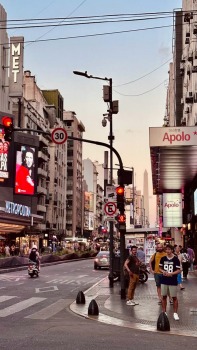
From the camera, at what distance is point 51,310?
53.6ft

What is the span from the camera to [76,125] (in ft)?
455

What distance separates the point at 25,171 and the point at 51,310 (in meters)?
56.2

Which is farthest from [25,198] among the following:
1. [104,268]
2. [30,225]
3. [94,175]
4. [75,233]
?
[94,175]

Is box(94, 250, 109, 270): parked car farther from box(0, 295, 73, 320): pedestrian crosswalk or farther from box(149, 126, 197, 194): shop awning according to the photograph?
box(0, 295, 73, 320): pedestrian crosswalk

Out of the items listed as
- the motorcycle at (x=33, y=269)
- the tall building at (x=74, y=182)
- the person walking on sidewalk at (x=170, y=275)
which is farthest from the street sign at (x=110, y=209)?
the tall building at (x=74, y=182)

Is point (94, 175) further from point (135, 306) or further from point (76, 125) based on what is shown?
point (135, 306)

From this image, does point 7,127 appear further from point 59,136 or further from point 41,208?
point 41,208

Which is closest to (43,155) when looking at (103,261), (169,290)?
(103,261)

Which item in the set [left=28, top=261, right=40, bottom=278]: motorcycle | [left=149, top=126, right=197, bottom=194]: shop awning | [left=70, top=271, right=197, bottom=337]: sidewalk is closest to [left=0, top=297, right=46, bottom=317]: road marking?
[left=70, top=271, right=197, bottom=337]: sidewalk

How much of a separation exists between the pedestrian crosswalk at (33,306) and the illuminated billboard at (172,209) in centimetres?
2812

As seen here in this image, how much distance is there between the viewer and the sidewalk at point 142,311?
41.9 ft

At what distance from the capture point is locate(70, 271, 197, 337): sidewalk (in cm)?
1277

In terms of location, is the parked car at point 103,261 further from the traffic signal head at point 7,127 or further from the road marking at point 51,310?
the traffic signal head at point 7,127

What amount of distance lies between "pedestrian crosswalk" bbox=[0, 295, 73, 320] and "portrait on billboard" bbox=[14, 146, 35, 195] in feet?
167
